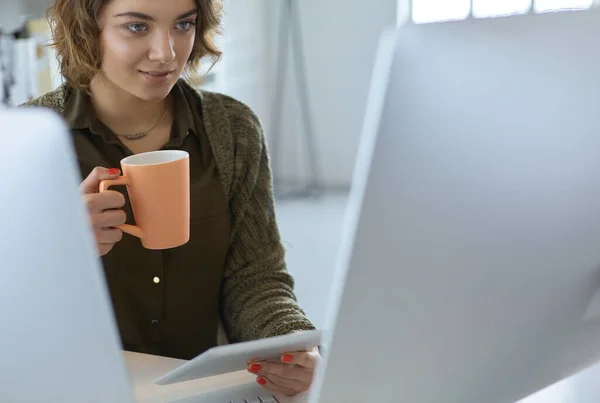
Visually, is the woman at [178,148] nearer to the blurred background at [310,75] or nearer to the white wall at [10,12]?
the white wall at [10,12]

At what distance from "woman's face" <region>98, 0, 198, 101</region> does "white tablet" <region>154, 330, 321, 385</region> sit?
536mm

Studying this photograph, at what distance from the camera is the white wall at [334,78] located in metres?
4.06

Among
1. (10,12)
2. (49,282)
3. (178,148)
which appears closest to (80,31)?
(178,148)

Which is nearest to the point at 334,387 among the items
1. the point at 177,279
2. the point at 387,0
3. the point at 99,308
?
the point at 99,308

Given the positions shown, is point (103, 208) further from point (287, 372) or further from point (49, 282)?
point (49, 282)

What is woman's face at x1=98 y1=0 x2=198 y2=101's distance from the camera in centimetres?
109

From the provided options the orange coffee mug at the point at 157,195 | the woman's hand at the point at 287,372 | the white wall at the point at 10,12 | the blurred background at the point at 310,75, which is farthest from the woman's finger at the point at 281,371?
the blurred background at the point at 310,75

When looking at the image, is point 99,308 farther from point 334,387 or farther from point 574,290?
point 574,290

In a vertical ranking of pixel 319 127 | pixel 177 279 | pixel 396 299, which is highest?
pixel 396 299

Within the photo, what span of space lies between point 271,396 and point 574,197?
445mm

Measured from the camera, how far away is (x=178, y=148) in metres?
1.24

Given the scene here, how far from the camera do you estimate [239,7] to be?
4070mm

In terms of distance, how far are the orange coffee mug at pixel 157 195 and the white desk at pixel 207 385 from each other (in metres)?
0.17

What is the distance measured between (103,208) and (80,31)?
444 millimetres
